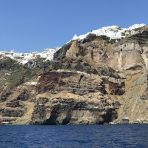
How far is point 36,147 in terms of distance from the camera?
95875 millimetres

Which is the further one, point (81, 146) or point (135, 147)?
point (81, 146)

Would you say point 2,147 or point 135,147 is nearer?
point 135,147

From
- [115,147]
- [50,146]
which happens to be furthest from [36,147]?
[115,147]

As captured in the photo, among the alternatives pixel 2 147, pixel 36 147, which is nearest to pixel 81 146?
pixel 36 147

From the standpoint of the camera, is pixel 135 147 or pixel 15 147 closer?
pixel 135 147

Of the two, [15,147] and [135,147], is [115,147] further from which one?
[15,147]

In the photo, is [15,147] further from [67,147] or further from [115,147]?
[115,147]

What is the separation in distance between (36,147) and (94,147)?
12.0 m

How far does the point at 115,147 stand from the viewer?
91.1 metres

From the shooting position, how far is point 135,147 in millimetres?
88812

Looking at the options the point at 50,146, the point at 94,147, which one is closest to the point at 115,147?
the point at 94,147

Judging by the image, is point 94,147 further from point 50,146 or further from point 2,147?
point 2,147

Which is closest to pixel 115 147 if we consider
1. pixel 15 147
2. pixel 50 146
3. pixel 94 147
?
pixel 94 147

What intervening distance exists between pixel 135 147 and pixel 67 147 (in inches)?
527
